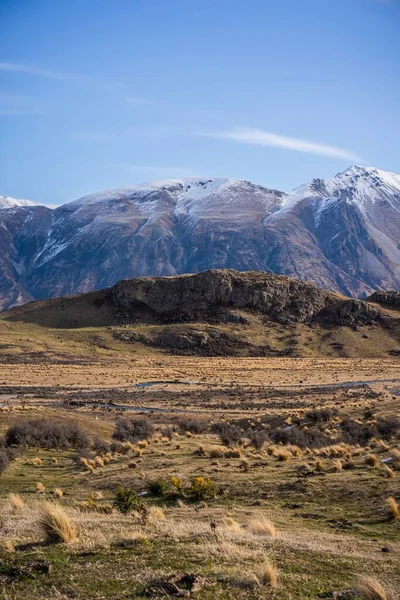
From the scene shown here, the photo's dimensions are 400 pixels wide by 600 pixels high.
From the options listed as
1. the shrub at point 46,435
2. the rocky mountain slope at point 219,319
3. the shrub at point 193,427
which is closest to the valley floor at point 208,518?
the shrub at point 193,427

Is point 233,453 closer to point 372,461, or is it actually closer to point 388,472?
point 372,461

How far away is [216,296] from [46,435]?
108 meters

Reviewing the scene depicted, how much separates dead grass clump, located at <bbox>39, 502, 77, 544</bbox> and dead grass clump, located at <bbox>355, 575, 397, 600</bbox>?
5.30 m

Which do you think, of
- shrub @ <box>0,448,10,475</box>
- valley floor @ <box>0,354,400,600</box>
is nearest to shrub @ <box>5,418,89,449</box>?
valley floor @ <box>0,354,400,600</box>

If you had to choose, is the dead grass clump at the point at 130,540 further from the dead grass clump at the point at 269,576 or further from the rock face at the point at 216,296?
the rock face at the point at 216,296

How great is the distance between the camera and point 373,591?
8.88m

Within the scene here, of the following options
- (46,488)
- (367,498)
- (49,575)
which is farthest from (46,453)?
(49,575)

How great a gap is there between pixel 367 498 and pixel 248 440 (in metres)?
15.5

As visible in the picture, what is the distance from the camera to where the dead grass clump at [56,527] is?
11.6 metres

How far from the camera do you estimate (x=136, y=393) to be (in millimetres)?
68562

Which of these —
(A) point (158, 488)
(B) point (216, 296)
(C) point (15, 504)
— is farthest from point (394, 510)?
(B) point (216, 296)

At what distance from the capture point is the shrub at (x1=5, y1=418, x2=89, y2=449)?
31.2 meters

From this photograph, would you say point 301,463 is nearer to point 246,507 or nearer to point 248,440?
point 246,507

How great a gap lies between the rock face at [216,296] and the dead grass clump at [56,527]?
406 ft
